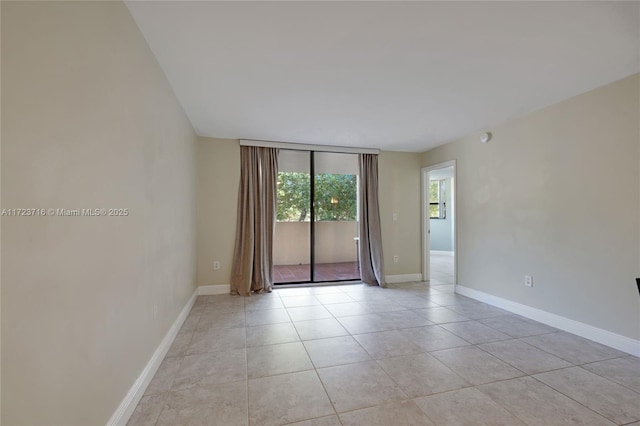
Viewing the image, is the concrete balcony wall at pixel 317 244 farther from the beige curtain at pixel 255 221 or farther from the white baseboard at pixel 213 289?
the white baseboard at pixel 213 289

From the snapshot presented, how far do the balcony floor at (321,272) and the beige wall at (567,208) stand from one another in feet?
7.39

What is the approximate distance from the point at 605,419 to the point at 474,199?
2888 millimetres

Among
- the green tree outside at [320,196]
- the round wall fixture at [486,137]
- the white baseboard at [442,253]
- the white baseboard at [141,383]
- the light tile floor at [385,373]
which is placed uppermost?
the round wall fixture at [486,137]

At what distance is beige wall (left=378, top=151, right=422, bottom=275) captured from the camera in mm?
5094

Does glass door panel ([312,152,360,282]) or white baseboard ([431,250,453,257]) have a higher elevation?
glass door panel ([312,152,360,282])

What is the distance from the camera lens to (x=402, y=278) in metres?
5.16

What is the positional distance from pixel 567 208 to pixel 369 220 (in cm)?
266

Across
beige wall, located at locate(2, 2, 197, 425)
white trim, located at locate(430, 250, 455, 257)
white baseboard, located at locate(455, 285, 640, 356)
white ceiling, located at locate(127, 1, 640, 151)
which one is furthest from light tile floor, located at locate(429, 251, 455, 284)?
beige wall, located at locate(2, 2, 197, 425)

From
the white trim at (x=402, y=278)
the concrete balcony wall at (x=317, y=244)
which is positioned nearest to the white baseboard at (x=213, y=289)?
the concrete balcony wall at (x=317, y=244)

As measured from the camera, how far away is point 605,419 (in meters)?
1.64

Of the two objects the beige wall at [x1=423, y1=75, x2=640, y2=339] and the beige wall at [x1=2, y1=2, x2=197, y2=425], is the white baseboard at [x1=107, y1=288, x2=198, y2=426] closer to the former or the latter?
the beige wall at [x1=2, y1=2, x2=197, y2=425]

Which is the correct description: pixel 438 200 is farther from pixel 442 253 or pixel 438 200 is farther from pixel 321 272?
pixel 321 272

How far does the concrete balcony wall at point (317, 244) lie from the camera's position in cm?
635

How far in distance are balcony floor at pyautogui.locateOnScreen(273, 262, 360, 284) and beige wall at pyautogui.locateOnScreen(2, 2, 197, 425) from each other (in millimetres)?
3284
